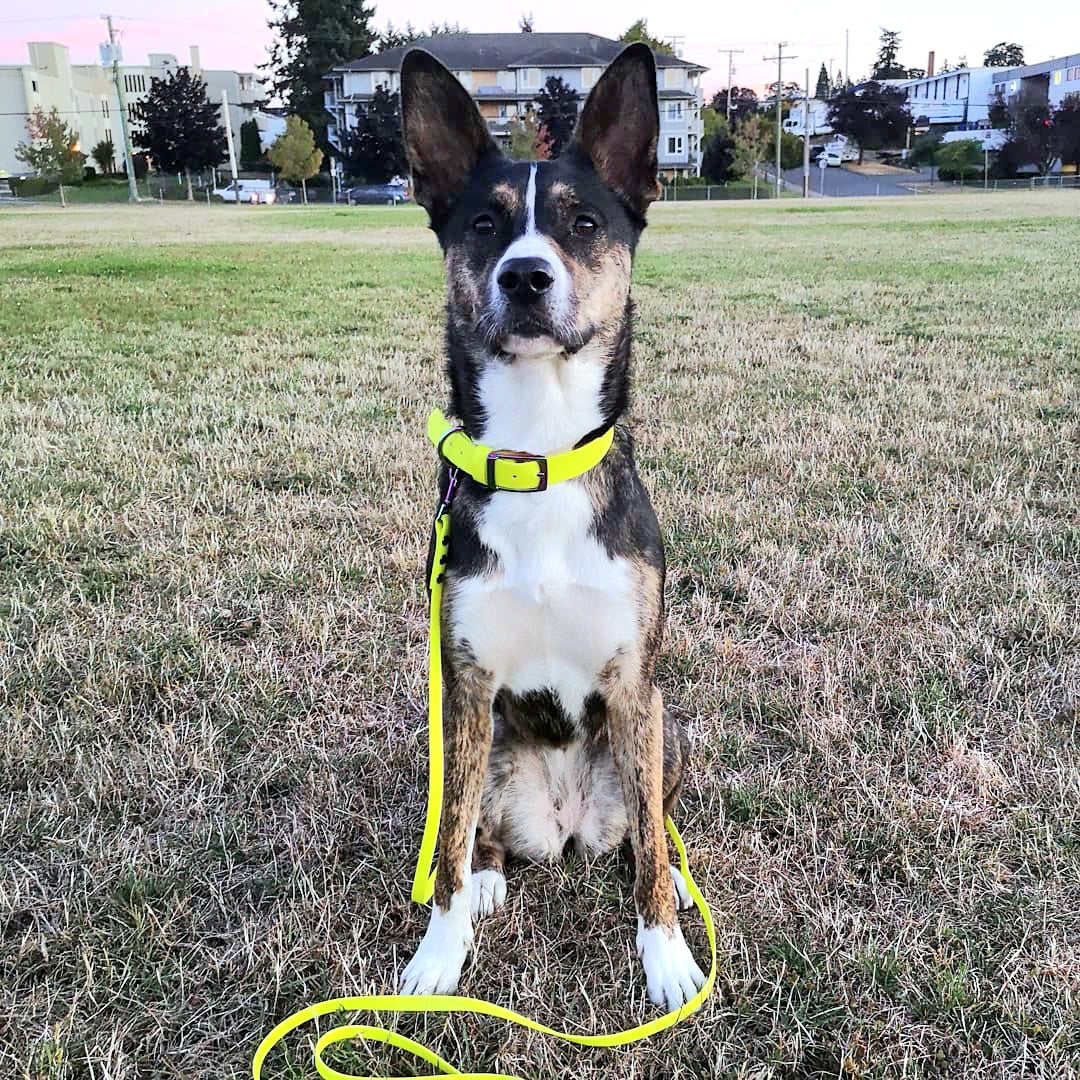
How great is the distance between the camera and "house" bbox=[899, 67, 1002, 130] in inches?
3354

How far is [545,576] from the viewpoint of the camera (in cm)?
229

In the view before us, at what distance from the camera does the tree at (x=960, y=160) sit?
60500 mm

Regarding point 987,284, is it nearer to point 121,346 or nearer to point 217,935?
point 121,346

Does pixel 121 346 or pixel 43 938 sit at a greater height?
pixel 121 346

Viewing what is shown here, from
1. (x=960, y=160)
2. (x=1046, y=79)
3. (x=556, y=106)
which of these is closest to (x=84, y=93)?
(x=556, y=106)

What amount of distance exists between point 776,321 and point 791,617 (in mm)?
7078

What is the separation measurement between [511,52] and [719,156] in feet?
68.6

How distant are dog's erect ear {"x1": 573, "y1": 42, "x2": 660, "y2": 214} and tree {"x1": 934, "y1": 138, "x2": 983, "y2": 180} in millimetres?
67639

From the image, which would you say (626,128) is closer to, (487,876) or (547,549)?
(547,549)

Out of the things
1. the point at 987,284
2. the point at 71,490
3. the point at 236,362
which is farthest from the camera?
the point at 987,284

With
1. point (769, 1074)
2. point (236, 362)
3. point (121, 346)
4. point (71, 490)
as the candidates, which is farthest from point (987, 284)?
point (769, 1074)

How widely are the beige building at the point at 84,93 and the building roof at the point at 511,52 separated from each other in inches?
534

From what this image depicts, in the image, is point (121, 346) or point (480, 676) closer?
point (480, 676)

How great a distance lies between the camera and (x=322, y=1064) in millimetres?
1942
